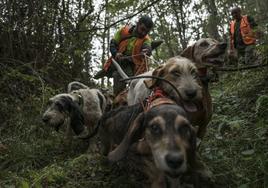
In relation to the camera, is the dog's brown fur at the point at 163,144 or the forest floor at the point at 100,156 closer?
the dog's brown fur at the point at 163,144

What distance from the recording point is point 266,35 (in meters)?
6.82

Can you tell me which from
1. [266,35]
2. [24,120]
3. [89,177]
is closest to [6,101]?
[24,120]

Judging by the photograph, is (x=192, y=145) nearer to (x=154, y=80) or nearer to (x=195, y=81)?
(x=195, y=81)

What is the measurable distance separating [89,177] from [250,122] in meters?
2.59

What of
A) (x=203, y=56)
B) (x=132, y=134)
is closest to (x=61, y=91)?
(x=203, y=56)

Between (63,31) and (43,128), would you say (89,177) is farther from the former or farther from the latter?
(63,31)

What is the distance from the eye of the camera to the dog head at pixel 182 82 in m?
5.44

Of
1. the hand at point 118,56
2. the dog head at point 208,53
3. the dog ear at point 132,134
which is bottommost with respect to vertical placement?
the dog ear at point 132,134

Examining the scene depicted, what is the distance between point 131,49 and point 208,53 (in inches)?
115

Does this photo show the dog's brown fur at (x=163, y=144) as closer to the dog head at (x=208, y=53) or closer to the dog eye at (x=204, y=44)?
the dog head at (x=208, y=53)

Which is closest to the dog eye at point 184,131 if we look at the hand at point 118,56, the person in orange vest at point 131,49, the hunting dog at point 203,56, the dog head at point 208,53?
the hunting dog at point 203,56

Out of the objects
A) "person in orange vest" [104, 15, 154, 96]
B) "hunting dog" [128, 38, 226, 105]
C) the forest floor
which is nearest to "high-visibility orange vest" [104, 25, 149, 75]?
"person in orange vest" [104, 15, 154, 96]

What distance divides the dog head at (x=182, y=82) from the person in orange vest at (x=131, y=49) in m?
2.70

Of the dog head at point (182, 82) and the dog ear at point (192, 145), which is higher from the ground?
the dog head at point (182, 82)
